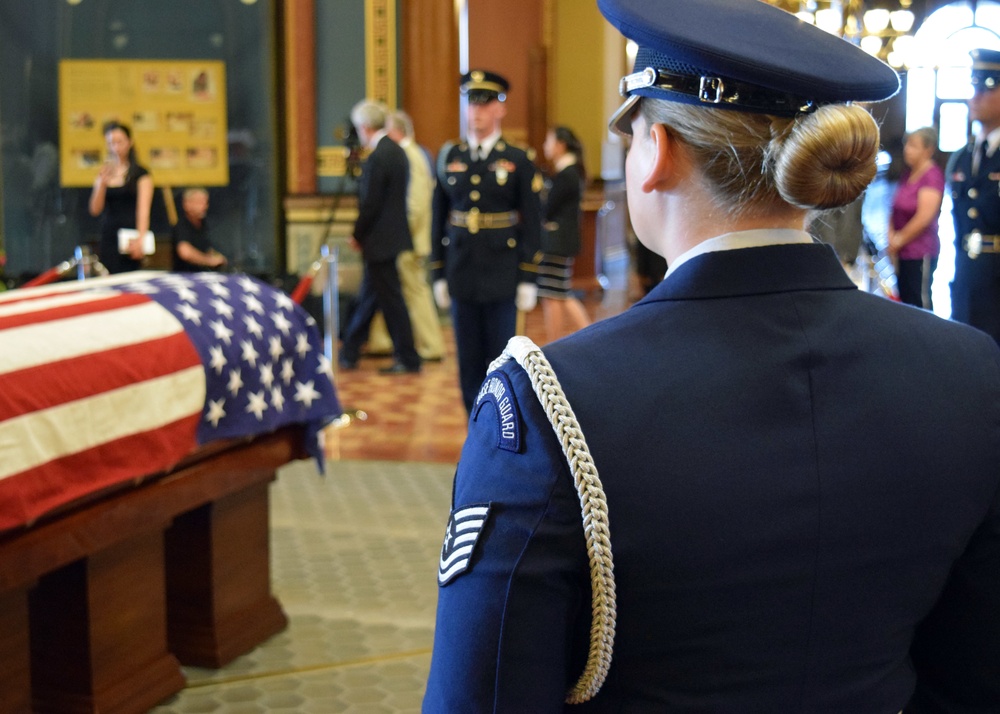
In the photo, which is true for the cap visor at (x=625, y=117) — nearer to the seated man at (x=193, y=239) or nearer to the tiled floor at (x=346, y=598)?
the tiled floor at (x=346, y=598)

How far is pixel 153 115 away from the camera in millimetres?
9688

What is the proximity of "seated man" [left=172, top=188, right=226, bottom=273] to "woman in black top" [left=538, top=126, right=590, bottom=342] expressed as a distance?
2.06 metres

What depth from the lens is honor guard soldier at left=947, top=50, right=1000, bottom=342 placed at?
16.0 ft

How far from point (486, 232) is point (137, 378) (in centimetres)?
302

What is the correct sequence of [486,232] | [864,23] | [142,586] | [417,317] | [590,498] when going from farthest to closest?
[864,23], [417,317], [486,232], [142,586], [590,498]

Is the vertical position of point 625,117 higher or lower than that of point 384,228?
higher

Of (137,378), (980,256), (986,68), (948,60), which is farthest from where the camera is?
(948,60)

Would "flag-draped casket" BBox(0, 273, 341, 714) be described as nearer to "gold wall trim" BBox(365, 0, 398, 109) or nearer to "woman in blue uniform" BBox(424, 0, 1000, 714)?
"woman in blue uniform" BBox(424, 0, 1000, 714)

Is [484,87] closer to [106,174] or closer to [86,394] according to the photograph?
[106,174]

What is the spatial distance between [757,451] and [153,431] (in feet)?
6.75

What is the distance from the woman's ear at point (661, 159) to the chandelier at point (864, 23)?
16.4 ft

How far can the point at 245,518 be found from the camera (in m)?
3.32

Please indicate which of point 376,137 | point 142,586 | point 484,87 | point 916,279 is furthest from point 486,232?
point 916,279

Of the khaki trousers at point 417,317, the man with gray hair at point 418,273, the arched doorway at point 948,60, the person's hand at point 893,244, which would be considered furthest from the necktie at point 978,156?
the arched doorway at point 948,60
